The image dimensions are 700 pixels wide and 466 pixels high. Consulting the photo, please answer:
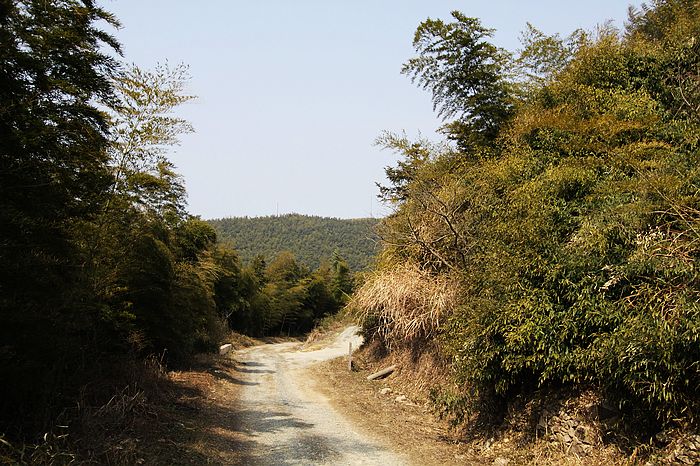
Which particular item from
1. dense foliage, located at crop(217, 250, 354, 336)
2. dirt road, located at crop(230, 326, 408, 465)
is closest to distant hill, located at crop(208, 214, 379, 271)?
dense foliage, located at crop(217, 250, 354, 336)

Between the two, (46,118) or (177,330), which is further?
(177,330)

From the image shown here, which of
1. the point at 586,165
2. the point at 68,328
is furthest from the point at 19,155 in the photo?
the point at 586,165

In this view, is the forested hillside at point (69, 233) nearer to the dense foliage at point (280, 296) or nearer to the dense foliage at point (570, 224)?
the dense foliage at point (570, 224)

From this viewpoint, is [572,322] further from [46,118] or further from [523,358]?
[46,118]

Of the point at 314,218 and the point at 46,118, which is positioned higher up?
the point at 314,218

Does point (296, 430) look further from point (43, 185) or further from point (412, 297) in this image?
point (43, 185)

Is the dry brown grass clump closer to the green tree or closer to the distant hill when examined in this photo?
the green tree

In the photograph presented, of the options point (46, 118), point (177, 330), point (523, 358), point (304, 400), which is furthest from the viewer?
point (177, 330)

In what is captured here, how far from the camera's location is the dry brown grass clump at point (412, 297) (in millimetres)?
11281

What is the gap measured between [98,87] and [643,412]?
376 inches

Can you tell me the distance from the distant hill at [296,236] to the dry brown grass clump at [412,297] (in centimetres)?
8101

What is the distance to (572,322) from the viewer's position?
21.8ft

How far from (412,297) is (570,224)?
4992mm

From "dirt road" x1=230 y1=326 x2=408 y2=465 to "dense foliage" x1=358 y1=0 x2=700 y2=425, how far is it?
2440 mm
